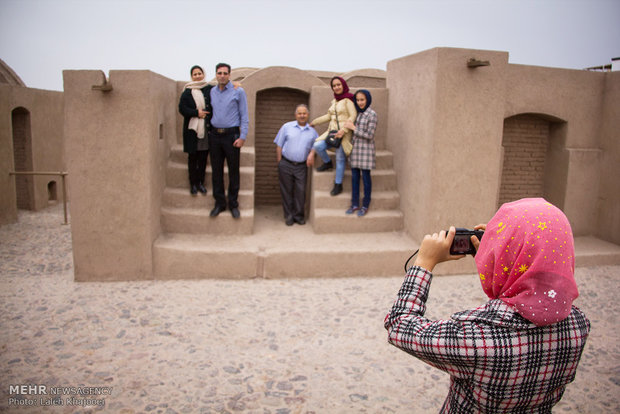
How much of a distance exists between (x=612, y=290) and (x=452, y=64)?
151 inches

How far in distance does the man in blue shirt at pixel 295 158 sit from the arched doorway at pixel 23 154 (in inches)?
303

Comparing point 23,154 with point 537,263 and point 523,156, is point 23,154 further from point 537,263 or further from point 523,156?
point 537,263

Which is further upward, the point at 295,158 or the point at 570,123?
the point at 570,123

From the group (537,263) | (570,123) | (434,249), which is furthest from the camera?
(570,123)

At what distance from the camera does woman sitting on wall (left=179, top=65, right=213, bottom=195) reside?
23.2 feet

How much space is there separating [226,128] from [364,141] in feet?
6.96

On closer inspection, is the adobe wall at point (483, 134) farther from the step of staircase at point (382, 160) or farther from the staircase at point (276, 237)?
the staircase at point (276, 237)

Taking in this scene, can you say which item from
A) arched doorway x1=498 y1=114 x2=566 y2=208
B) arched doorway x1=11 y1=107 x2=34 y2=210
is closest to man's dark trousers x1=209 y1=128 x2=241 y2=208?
arched doorway x1=498 y1=114 x2=566 y2=208

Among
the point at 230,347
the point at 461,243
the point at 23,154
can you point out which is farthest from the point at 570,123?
the point at 23,154

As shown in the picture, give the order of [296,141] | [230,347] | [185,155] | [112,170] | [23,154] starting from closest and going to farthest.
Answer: [230,347] < [112,170] < [296,141] < [185,155] < [23,154]

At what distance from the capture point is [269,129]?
8969mm

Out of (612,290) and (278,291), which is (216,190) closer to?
(278,291)

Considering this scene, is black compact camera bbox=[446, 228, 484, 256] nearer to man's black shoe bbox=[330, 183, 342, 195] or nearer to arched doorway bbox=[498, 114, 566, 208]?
man's black shoe bbox=[330, 183, 342, 195]

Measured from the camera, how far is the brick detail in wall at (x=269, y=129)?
884 centimetres
